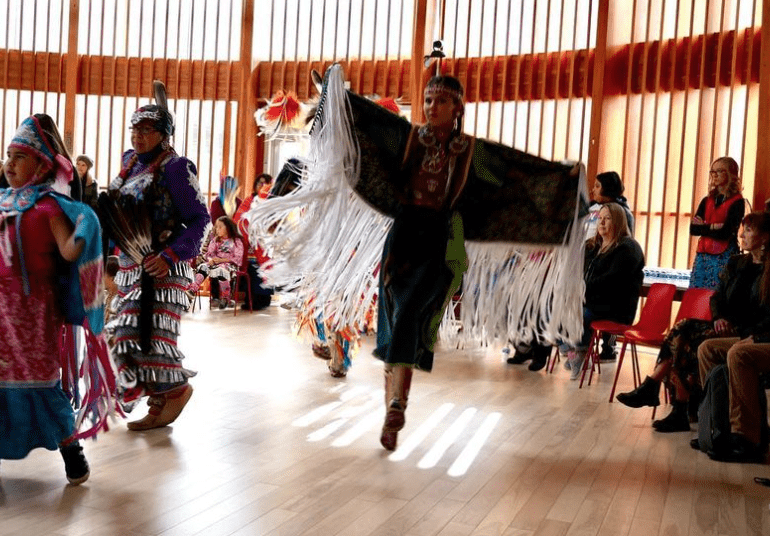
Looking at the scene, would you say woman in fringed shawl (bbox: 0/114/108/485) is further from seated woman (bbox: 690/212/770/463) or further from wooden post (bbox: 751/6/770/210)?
wooden post (bbox: 751/6/770/210)

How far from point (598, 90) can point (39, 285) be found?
6496 millimetres

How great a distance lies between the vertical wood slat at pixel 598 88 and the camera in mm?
8281

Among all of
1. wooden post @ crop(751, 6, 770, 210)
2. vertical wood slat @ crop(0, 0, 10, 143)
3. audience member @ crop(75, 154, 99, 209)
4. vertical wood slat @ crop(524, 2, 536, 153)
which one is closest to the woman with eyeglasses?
wooden post @ crop(751, 6, 770, 210)

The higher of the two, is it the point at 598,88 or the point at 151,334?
the point at 598,88

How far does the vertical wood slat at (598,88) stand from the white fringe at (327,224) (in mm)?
4777

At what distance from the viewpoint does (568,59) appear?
8.69 metres

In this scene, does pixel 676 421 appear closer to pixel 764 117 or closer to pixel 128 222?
pixel 128 222

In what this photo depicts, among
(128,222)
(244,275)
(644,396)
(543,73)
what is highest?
(543,73)

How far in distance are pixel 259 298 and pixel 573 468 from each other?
Result: 19.6ft

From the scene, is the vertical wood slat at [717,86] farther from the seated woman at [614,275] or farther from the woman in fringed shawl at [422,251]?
the woman in fringed shawl at [422,251]

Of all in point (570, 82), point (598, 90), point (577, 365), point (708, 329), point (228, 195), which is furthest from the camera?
point (228, 195)

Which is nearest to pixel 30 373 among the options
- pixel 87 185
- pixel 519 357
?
pixel 519 357

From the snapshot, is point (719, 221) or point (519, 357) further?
point (519, 357)

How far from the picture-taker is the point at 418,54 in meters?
9.48
